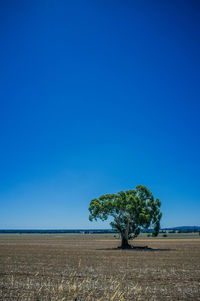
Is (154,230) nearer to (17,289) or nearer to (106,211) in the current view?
(106,211)

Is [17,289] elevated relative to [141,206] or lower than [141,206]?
lower

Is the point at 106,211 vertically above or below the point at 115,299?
above

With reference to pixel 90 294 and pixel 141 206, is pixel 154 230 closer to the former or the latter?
pixel 141 206

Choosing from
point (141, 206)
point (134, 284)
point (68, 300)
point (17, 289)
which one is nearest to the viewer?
point (68, 300)

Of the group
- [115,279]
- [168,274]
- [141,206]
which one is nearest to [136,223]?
[141,206]

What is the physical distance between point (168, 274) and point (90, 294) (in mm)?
9721

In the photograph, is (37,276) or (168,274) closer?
(37,276)

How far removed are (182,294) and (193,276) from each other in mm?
6815

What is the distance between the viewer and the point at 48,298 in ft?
46.2

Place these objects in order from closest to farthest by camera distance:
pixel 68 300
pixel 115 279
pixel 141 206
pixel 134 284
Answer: pixel 68 300, pixel 134 284, pixel 115 279, pixel 141 206

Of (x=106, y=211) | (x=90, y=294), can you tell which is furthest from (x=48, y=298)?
(x=106, y=211)

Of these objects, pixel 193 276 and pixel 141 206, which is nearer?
pixel 193 276

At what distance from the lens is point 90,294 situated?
591 inches

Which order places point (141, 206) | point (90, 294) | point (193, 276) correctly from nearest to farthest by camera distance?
point (90, 294) → point (193, 276) → point (141, 206)
